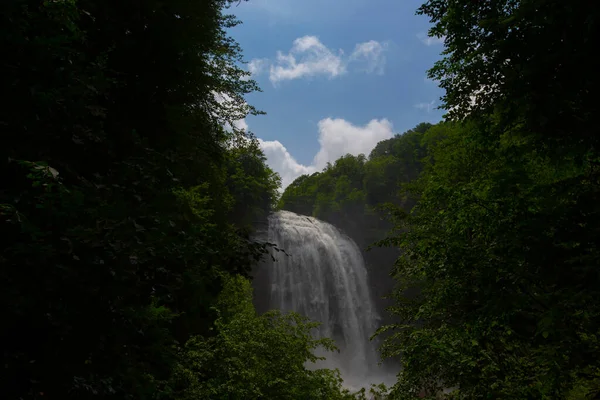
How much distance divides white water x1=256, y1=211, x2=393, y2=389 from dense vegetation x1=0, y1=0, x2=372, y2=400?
2185cm

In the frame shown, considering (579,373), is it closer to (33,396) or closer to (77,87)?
(33,396)

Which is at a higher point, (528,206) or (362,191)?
(362,191)

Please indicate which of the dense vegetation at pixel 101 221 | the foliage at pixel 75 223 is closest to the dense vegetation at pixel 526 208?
the dense vegetation at pixel 101 221

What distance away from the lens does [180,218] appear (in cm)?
556

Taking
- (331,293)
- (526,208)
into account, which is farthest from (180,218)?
(331,293)

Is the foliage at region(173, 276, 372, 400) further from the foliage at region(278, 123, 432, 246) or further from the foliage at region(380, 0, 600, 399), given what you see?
the foliage at region(278, 123, 432, 246)

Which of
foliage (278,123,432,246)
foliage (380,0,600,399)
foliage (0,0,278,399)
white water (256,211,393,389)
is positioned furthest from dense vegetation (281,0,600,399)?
foliage (278,123,432,246)

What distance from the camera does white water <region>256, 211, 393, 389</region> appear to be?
29.4 m

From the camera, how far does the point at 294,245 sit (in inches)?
1351

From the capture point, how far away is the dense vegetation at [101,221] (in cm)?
314

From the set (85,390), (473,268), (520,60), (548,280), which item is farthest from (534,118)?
(85,390)

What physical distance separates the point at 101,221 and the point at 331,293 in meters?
29.7

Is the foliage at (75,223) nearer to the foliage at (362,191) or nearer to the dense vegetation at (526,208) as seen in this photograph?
the dense vegetation at (526,208)

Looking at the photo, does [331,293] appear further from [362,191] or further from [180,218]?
[180,218]
